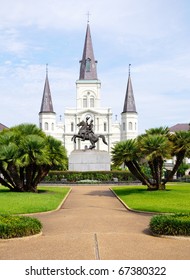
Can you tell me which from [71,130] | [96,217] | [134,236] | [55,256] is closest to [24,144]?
[96,217]

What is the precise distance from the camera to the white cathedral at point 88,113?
111250 millimetres

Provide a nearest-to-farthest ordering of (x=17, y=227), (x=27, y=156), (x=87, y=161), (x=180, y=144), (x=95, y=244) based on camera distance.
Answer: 1. (x=95, y=244)
2. (x=17, y=227)
3. (x=27, y=156)
4. (x=180, y=144)
5. (x=87, y=161)

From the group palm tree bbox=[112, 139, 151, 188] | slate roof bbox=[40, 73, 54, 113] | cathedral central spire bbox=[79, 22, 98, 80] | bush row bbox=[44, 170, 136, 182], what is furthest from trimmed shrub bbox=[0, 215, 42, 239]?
cathedral central spire bbox=[79, 22, 98, 80]

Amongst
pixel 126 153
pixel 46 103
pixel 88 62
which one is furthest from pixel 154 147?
pixel 88 62

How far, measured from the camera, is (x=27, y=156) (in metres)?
25.4

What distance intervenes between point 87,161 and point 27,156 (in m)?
18.4

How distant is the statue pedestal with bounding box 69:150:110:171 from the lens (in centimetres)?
4331

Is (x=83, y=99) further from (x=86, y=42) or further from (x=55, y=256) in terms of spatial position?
(x=55, y=256)

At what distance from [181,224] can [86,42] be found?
106 meters

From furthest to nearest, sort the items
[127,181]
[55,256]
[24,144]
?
[127,181] → [24,144] → [55,256]

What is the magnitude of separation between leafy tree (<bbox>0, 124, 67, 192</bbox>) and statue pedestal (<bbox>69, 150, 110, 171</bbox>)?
49.6 feet

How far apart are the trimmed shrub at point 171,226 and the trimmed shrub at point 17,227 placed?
11.7 ft

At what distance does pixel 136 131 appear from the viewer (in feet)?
374

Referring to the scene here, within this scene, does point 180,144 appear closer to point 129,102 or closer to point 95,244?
point 95,244
